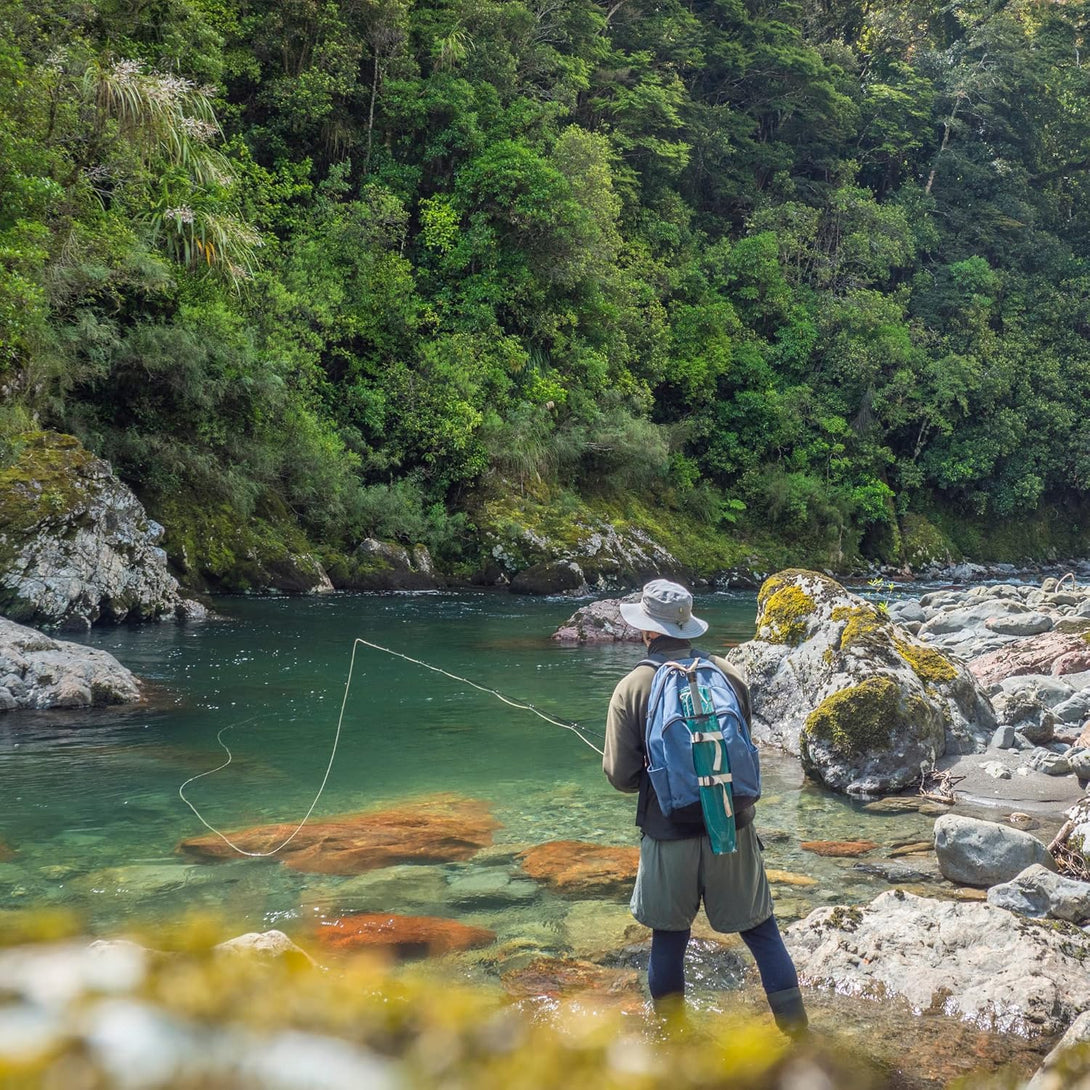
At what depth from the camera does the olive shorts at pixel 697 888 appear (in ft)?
11.8

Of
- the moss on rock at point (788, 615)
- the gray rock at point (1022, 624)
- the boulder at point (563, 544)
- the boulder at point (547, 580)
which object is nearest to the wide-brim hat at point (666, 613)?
the moss on rock at point (788, 615)

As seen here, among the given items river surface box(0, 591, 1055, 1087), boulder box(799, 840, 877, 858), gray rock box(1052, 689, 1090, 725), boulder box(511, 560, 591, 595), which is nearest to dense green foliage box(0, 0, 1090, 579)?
boulder box(511, 560, 591, 595)

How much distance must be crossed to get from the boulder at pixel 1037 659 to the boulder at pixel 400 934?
25.2 feet

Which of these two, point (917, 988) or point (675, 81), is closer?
point (917, 988)

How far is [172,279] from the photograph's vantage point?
680 inches

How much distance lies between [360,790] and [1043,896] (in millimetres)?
4477

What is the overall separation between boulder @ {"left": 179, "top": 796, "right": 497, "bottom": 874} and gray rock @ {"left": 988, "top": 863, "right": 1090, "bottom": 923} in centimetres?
277

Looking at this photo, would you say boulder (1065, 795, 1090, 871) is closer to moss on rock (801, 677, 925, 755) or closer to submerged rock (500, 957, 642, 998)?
moss on rock (801, 677, 925, 755)

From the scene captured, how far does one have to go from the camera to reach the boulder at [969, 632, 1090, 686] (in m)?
11.0

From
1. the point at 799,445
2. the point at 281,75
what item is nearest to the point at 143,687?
the point at 281,75

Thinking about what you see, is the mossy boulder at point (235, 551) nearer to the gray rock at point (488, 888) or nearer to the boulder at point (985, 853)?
the gray rock at point (488, 888)

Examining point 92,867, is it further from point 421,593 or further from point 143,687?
point 421,593

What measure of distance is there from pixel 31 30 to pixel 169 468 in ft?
22.5

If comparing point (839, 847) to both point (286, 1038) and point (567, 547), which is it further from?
point (567, 547)
